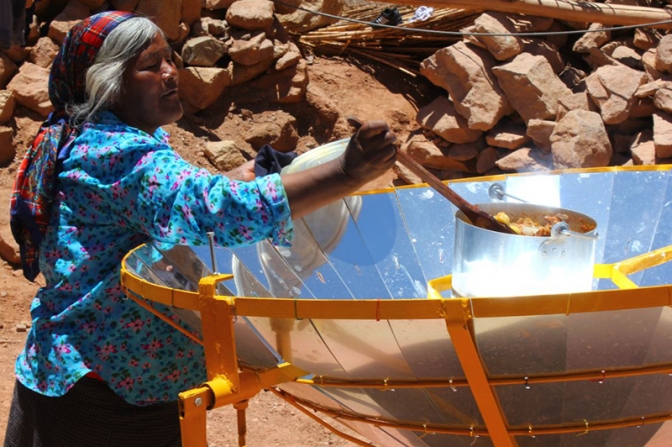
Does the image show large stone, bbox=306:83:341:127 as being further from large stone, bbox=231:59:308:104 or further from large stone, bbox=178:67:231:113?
large stone, bbox=178:67:231:113

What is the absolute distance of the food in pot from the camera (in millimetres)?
1684

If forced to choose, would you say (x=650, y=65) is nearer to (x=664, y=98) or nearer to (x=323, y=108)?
(x=664, y=98)

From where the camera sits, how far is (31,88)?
4684 mm

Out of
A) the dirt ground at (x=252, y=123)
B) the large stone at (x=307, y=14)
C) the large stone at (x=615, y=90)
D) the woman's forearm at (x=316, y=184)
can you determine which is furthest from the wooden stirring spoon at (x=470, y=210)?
the large stone at (x=307, y=14)

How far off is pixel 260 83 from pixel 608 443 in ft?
14.0

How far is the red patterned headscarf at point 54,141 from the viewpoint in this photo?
5.29 feet

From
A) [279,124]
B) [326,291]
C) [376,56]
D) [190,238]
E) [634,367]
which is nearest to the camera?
[634,367]

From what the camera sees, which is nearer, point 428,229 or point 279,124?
point 428,229

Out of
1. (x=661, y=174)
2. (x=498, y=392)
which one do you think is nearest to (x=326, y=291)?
Result: (x=498, y=392)

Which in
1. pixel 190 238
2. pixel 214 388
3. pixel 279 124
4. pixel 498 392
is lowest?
pixel 214 388

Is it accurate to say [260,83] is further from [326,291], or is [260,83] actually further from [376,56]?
[326,291]

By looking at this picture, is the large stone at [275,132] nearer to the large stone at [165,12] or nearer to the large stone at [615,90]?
the large stone at [165,12]

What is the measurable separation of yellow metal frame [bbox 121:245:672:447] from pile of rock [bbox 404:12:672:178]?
10.3 feet

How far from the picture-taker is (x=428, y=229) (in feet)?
7.37
